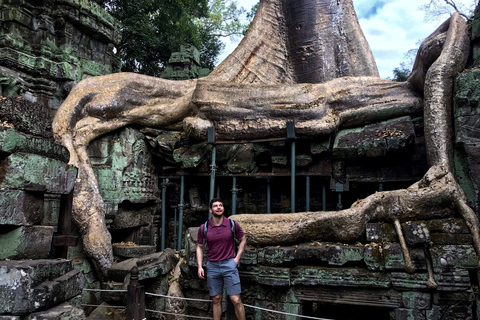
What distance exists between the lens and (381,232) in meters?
3.88

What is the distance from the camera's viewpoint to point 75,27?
8703 millimetres

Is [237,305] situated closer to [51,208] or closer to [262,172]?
[262,172]

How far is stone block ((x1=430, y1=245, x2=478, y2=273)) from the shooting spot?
11.2ft

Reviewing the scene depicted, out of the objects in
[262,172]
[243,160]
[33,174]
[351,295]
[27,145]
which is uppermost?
[243,160]

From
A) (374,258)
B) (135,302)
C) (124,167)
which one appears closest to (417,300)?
(374,258)

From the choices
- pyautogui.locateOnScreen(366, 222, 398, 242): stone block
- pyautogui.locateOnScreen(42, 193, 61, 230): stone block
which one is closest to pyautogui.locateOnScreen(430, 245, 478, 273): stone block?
pyautogui.locateOnScreen(366, 222, 398, 242): stone block

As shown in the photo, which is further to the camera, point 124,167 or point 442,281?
point 124,167

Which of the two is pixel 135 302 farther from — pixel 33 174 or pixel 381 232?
pixel 381 232

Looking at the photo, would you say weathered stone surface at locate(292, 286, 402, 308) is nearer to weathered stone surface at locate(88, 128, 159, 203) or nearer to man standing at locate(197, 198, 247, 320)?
man standing at locate(197, 198, 247, 320)

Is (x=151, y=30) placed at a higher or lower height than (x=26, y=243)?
higher

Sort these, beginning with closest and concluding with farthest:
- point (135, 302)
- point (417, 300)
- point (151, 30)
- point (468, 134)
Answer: point (417, 300) → point (135, 302) → point (468, 134) → point (151, 30)

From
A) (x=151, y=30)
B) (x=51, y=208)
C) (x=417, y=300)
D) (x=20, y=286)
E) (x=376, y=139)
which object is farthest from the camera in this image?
(x=151, y=30)

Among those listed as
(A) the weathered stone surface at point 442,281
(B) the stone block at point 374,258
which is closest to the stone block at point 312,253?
(B) the stone block at point 374,258

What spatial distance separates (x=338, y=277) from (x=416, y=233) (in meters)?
0.90
